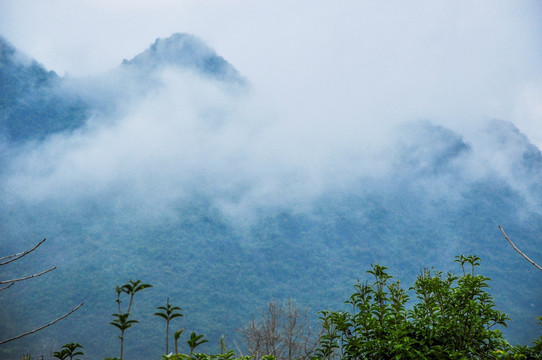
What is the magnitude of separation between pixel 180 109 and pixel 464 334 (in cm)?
9354

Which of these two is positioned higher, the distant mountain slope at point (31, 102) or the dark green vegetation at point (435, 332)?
the distant mountain slope at point (31, 102)

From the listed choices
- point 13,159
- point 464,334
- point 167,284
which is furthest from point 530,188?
point 13,159

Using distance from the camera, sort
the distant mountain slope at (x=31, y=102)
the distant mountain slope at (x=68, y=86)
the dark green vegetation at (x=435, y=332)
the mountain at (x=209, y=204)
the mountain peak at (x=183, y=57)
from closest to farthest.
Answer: the dark green vegetation at (x=435, y=332), the mountain at (x=209, y=204), the distant mountain slope at (x=31, y=102), the distant mountain slope at (x=68, y=86), the mountain peak at (x=183, y=57)

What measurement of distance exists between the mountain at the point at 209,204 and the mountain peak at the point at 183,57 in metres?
0.36

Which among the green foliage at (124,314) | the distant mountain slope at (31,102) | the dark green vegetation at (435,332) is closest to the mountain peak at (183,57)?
the distant mountain slope at (31,102)

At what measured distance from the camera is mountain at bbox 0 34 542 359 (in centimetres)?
4712

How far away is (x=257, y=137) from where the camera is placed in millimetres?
85688

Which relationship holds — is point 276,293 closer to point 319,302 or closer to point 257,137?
point 319,302

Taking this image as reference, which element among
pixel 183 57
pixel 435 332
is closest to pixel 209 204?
pixel 183 57

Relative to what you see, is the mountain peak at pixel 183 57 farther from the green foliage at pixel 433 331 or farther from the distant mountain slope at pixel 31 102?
the green foliage at pixel 433 331

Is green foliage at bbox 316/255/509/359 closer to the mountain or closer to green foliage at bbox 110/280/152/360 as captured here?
green foliage at bbox 110/280/152/360

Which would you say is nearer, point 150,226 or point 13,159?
point 150,226

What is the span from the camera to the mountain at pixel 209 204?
155 ft

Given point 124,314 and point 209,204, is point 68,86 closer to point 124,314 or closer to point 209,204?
point 209,204
